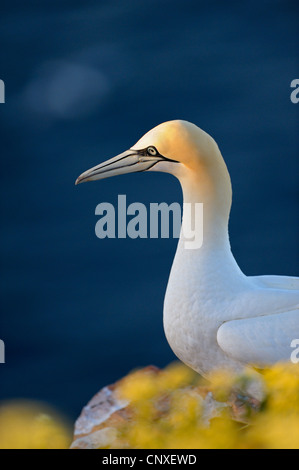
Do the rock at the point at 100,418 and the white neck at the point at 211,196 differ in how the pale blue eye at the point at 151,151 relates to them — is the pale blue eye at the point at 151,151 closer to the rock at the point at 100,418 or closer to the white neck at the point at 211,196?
the white neck at the point at 211,196

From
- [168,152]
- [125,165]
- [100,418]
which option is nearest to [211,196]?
[168,152]

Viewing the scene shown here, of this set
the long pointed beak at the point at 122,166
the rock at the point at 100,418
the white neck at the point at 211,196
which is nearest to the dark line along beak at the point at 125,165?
the long pointed beak at the point at 122,166

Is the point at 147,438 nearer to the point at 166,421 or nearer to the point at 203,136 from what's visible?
the point at 166,421

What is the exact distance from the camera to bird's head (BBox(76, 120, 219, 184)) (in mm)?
2949

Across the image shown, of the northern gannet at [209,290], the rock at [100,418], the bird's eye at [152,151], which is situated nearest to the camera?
the rock at [100,418]

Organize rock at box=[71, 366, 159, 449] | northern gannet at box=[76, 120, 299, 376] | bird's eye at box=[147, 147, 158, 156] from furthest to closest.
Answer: bird's eye at box=[147, 147, 158, 156], northern gannet at box=[76, 120, 299, 376], rock at box=[71, 366, 159, 449]

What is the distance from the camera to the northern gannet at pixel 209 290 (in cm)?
288

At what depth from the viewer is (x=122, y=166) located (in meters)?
3.11

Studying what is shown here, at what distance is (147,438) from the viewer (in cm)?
119

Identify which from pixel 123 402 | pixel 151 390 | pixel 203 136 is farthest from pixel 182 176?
pixel 151 390

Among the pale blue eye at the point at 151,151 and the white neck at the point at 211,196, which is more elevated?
the pale blue eye at the point at 151,151

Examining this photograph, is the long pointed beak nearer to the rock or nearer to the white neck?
the white neck

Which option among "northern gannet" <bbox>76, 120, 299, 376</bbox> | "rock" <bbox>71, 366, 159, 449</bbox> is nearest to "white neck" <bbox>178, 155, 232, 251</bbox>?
"northern gannet" <bbox>76, 120, 299, 376</bbox>

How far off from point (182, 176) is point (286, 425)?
81.1 inches
